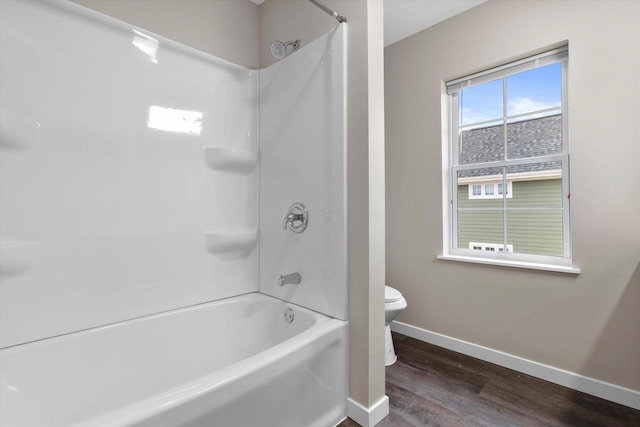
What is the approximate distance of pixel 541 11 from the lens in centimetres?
189

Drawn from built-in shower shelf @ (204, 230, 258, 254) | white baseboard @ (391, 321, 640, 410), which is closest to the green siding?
white baseboard @ (391, 321, 640, 410)

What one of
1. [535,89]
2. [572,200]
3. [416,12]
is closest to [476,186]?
[572,200]

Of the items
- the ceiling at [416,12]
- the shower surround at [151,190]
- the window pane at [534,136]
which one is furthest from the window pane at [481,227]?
the ceiling at [416,12]

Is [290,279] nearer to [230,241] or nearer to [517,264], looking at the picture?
[230,241]

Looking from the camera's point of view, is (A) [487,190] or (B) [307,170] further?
(A) [487,190]

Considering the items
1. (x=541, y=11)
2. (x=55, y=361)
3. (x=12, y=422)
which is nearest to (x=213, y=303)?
(x=55, y=361)

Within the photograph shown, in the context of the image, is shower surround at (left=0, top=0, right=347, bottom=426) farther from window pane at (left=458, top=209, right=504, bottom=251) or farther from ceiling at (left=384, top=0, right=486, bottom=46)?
window pane at (left=458, top=209, right=504, bottom=251)

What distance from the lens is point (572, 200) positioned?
178 cm

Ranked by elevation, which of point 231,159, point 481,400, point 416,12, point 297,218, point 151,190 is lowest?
point 481,400

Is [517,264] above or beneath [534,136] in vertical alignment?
beneath

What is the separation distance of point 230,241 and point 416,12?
220 centimetres

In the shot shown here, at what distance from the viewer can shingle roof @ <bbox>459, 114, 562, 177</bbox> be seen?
1974 millimetres

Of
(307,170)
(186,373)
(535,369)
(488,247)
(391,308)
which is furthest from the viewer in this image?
(488,247)

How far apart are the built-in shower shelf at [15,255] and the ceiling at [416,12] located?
2076mm
